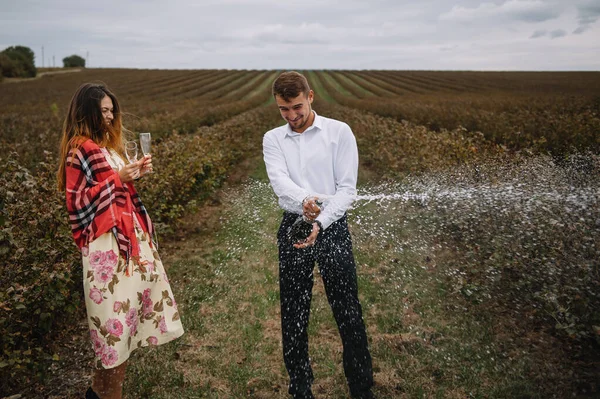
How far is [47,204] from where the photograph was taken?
410 cm

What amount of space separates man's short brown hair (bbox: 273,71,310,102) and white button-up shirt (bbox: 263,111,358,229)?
0.24m

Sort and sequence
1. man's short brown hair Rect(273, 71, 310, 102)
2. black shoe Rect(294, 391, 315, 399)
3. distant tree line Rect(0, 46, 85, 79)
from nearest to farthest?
man's short brown hair Rect(273, 71, 310, 102)
black shoe Rect(294, 391, 315, 399)
distant tree line Rect(0, 46, 85, 79)

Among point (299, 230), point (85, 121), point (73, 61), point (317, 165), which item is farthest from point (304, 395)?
point (73, 61)

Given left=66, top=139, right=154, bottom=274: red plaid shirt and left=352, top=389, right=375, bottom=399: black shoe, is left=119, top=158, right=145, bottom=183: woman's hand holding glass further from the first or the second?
left=352, top=389, right=375, bottom=399: black shoe

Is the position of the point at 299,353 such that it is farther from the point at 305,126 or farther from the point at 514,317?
the point at 514,317

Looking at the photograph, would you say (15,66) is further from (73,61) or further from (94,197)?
(94,197)

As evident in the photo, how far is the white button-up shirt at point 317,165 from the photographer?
2457mm

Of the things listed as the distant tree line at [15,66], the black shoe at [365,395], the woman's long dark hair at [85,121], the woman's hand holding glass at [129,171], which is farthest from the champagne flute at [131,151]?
the distant tree line at [15,66]

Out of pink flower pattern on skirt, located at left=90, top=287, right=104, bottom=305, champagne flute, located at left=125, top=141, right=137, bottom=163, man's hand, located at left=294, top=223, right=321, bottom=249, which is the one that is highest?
champagne flute, located at left=125, top=141, right=137, bottom=163

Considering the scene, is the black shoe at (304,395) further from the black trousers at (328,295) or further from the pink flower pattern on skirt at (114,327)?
the pink flower pattern on skirt at (114,327)

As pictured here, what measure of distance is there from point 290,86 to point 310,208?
695 millimetres

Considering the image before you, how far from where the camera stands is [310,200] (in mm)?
2326

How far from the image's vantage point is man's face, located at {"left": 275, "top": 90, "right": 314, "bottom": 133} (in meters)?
2.38

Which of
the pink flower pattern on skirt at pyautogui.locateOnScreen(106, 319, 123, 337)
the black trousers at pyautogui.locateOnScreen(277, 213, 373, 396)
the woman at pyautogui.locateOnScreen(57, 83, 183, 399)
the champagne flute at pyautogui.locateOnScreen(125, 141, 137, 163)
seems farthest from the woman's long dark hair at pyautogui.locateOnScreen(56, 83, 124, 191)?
the black trousers at pyautogui.locateOnScreen(277, 213, 373, 396)
